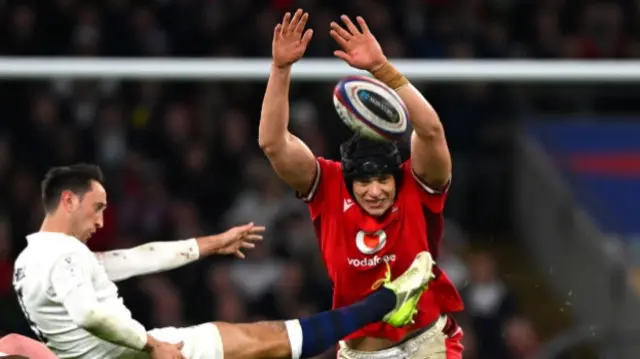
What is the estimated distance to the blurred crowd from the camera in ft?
30.8

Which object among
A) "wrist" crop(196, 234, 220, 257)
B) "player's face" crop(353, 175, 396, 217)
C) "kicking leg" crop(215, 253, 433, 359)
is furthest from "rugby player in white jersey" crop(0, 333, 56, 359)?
"player's face" crop(353, 175, 396, 217)

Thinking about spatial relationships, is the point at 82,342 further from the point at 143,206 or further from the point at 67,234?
the point at 143,206

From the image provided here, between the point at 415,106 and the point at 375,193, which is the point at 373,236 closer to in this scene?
the point at 375,193

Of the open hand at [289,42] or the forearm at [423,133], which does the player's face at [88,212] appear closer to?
the open hand at [289,42]

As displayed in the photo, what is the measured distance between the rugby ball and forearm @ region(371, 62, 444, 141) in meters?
0.11

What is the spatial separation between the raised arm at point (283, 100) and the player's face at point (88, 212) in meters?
0.63

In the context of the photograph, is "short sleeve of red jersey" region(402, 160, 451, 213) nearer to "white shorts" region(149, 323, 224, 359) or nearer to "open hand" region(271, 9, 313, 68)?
"open hand" region(271, 9, 313, 68)

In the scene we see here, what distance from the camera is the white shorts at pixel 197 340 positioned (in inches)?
222

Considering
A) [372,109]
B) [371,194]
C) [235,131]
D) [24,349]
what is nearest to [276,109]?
[372,109]

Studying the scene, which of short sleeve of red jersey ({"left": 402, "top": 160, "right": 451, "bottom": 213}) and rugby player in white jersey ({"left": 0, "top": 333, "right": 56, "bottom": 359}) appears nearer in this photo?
rugby player in white jersey ({"left": 0, "top": 333, "right": 56, "bottom": 359})

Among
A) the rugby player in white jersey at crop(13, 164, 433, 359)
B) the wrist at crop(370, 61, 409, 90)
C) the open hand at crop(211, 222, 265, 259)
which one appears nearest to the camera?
the rugby player in white jersey at crop(13, 164, 433, 359)

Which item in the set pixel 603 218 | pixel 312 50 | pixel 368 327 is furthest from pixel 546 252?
pixel 368 327

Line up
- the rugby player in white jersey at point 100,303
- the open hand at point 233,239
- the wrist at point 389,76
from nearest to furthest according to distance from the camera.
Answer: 1. the rugby player in white jersey at point 100,303
2. the wrist at point 389,76
3. the open hand at point 233,239

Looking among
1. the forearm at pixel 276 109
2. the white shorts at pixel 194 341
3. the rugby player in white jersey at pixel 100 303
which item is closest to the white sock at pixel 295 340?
the rugby player in white jersey at pixel 100 303
